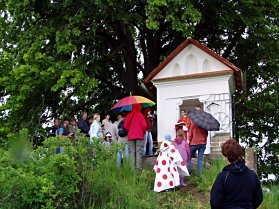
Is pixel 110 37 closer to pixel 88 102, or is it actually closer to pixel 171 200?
pixel 88 102

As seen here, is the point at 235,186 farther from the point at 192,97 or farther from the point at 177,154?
the point at 192,97

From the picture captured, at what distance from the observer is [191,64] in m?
16.1

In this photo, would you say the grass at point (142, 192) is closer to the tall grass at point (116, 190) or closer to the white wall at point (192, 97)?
the tall grass at point (116, 190)

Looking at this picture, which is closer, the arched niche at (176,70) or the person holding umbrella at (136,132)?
the person holding umbrella at (136,132)

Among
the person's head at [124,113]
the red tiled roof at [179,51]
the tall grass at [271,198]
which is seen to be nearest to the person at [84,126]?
the person's head at [124,113]

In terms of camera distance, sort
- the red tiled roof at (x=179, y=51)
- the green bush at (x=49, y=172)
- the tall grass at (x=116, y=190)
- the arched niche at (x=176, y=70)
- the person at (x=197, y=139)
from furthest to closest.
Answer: the arched niche at (x=176, y=70), the red tiled roof at (x=179, y=51), the person at (x=197, y=139), the tall grass at (x=116, y=190), the green bush at (x=49, y=172)

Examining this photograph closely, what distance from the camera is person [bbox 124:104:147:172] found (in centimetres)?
1217

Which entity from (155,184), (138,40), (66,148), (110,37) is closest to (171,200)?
(155,184)

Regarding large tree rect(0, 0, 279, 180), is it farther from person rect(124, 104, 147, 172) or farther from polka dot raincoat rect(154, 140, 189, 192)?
polka dot raincoat rect(154, 140, 189, 192)

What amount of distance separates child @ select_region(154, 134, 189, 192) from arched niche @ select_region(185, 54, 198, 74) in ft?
16.6

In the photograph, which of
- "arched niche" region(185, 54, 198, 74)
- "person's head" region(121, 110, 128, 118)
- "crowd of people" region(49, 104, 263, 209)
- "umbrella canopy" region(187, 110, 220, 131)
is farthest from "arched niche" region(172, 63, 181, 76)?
"umbrella canopy" region(187, 110, 220, 131)

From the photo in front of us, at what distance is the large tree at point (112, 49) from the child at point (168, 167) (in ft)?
18.3

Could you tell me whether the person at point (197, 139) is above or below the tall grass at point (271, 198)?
above

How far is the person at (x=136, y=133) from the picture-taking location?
1217 centimetres
